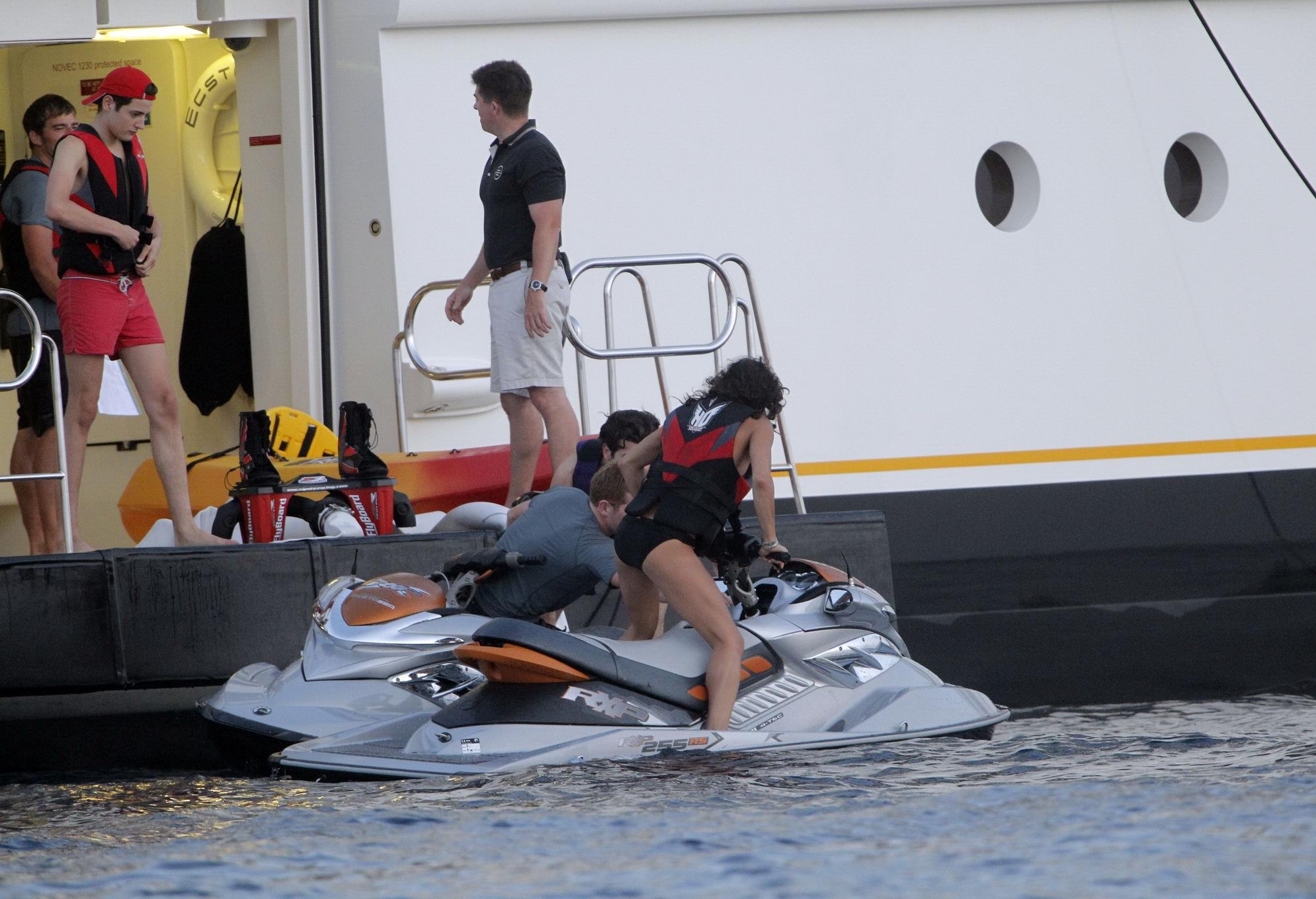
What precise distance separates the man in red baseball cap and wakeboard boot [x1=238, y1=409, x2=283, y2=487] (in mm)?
218

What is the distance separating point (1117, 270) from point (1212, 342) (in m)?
0.55

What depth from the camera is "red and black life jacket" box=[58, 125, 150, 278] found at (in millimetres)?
5691

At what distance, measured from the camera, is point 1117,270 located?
23.8 ft

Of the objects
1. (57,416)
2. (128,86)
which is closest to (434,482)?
(57,416)

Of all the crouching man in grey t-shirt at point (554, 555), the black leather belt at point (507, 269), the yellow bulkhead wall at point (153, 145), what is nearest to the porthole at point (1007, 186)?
the black leather belt at point (507, 269)

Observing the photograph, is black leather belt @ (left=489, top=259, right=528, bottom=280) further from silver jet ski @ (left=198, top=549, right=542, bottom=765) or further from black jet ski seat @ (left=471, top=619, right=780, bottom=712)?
black jet ski seat @ (left=471, top=619, right=780, bottom=712)

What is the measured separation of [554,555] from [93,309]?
183cm

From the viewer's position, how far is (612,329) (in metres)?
6.48

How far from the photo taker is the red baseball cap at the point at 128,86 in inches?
222

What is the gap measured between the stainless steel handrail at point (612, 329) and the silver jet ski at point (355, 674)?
1.34m

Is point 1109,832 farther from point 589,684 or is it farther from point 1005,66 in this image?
point 1005,66

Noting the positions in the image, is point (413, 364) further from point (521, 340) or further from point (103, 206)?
point (103, 206)

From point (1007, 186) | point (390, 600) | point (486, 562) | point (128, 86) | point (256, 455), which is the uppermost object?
point (128, 86)

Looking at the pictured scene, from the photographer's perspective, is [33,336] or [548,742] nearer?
[548,742]
